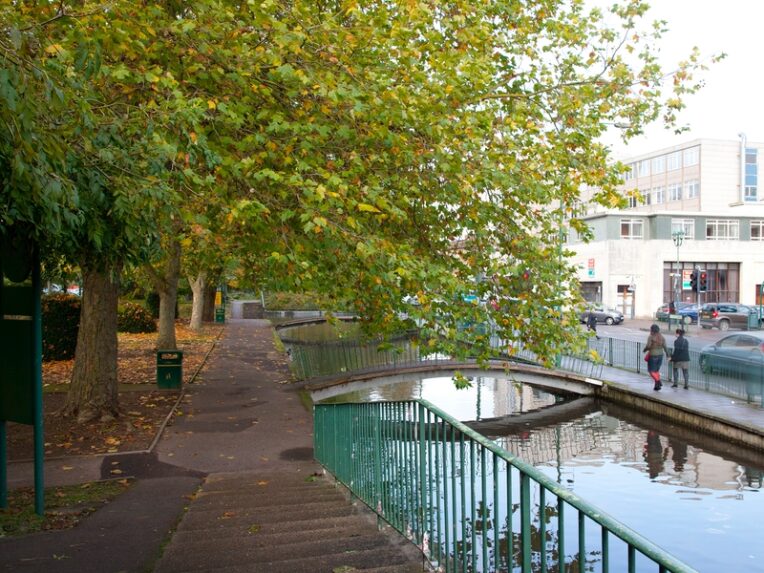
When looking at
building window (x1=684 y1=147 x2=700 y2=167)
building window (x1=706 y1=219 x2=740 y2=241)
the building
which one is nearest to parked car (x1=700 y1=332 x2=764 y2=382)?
the building

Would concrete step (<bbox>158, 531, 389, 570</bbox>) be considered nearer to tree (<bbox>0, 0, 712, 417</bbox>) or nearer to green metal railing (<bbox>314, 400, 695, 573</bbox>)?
green metal railing (<bbox>314, 400, 695, 573</bbox>)

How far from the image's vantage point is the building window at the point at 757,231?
188 ft

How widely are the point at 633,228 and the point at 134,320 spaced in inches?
1617

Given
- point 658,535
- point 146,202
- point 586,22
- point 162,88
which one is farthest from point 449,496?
point 586,22

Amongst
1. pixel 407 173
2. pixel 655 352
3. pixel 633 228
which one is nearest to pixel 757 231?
pixel 633 228

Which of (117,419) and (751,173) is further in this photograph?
(751,173)

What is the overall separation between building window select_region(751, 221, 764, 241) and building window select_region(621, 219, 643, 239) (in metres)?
9.70

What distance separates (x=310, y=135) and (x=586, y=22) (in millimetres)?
6559

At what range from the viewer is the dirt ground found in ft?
34.9

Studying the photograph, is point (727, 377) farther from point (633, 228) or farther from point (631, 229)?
point (633, 228)

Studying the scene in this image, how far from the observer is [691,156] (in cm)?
6550

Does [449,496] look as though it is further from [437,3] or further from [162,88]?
[437,3]

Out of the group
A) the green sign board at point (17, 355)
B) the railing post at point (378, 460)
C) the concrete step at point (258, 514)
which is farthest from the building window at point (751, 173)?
the green sign board at point (17, 355)

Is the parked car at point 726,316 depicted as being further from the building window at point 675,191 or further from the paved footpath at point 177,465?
the paved footpath at point 177,465
